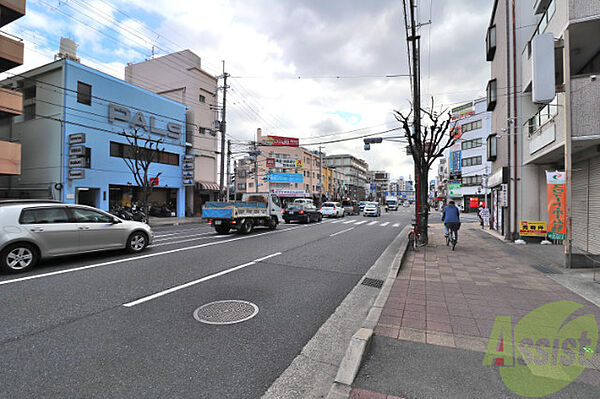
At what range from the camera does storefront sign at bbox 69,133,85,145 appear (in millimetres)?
18125

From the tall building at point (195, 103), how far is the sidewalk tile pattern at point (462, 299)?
25926 mm

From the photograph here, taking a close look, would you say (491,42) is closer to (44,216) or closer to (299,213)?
(299,213)

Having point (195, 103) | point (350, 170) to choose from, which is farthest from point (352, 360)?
point (350, 170)

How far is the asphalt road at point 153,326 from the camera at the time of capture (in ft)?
8.22

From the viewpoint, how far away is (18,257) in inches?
235

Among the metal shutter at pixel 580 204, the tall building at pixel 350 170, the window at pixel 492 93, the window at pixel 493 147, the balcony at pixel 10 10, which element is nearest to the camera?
the metal shutter at pixel 580 204

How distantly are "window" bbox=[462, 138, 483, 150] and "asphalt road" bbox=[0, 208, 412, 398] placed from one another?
46804 millimetres

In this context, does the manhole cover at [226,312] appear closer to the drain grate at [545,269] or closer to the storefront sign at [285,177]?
the drain grate at [545,269]

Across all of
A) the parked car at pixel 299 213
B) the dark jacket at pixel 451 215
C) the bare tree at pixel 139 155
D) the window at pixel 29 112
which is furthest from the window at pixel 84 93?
the dark jacket at pixel 451 215

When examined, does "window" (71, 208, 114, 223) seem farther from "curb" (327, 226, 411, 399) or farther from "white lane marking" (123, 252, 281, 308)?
"curb" (327, 226, 411, 399)

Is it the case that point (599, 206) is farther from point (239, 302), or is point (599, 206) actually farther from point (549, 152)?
point (239, 302)

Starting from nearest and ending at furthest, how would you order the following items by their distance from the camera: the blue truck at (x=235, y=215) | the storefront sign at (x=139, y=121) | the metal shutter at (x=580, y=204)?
1. the metal shutter at (x=580, y=204)
2. the blue truck at (x=235, y=215)
3. the storefront sign at (x=139, y=121)

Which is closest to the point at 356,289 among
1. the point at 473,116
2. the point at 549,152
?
the point at 549,152

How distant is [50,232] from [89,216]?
37.9 inches
